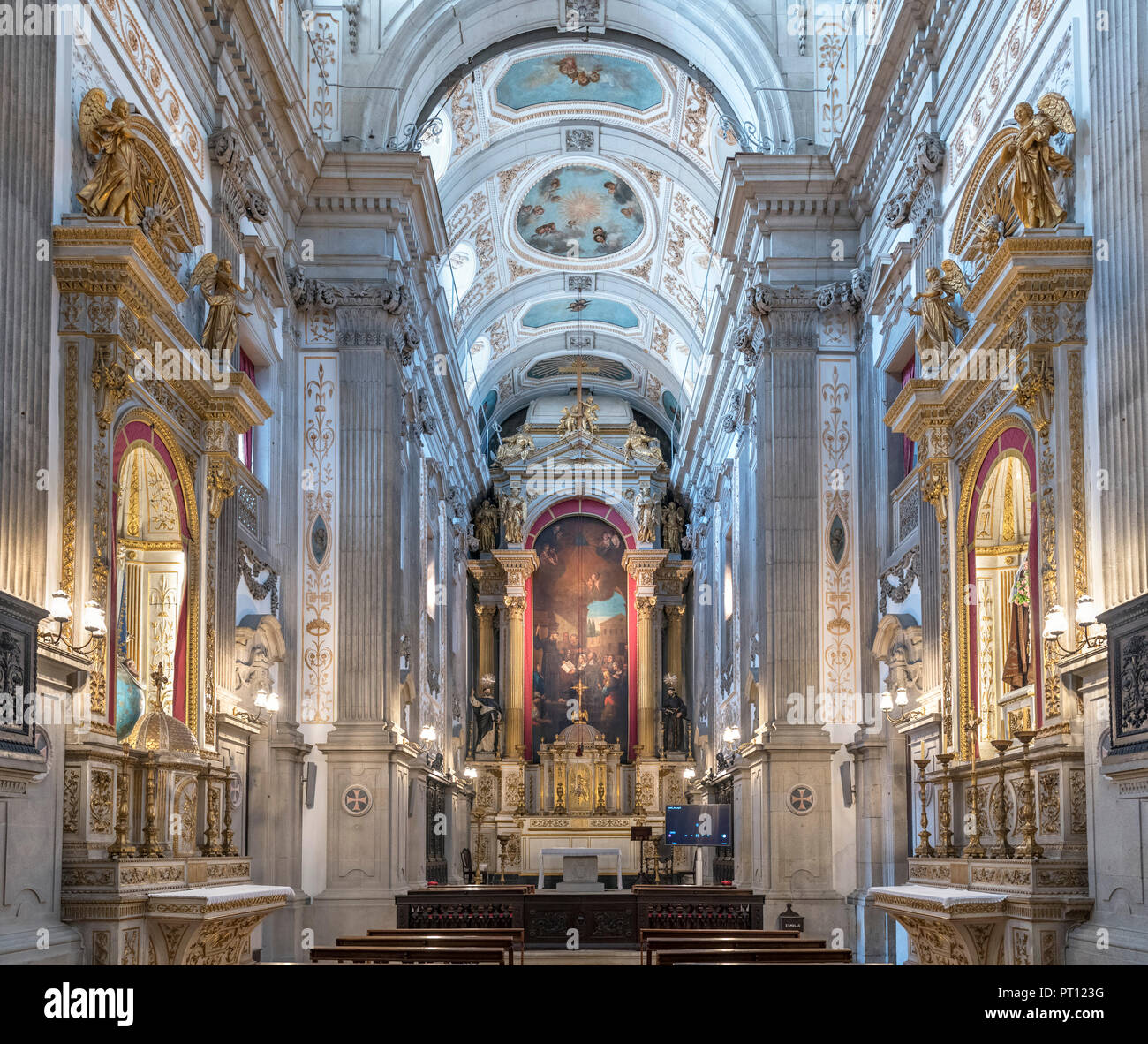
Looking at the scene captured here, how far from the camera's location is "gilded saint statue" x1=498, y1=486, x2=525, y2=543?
42781 millimetres

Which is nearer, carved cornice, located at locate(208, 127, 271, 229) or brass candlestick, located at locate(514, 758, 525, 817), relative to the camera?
carved cornice, located at locate(208, 127, 271, 229)

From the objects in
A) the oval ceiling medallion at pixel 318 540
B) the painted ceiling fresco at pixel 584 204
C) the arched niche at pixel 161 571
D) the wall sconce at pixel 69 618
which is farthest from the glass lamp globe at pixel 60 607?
the painted ceiling fresco at pixel 584 204

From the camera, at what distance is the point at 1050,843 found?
1188 cm

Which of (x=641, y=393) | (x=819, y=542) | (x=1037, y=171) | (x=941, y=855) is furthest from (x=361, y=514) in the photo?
(x=641, y=393)

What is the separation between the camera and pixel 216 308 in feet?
52.5

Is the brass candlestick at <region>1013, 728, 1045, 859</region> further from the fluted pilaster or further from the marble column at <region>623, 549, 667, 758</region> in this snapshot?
the marble column at <region>623, 549, 667, 758</region>

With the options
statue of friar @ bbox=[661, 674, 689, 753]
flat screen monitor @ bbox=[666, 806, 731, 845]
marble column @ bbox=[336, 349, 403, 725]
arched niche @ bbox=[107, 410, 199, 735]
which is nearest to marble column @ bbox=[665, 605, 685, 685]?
statue of friar @ bbox=[661, 674, 689, 753]

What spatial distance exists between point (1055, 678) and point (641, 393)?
33.2m

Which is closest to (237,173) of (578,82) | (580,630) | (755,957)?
(755,957)

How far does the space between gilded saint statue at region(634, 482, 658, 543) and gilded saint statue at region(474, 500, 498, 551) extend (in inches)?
175

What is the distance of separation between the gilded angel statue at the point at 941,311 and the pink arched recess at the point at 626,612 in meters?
27.3

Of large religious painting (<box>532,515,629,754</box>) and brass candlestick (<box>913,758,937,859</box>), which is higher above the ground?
large religious painting (<box>532,515,629,754</box>)
